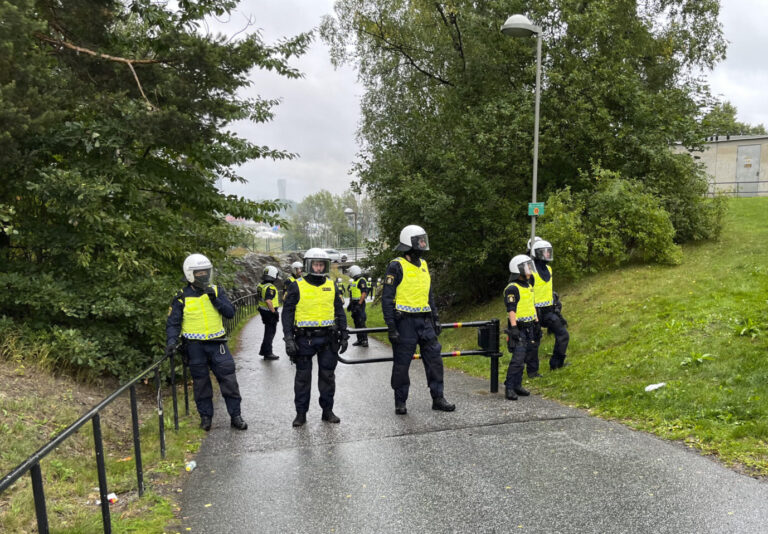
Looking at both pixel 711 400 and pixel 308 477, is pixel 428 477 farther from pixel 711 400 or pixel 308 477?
pixel 711 400

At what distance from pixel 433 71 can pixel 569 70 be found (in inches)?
252

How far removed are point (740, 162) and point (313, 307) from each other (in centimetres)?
3404

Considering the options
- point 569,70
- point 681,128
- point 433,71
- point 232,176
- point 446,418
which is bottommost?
point 446,418

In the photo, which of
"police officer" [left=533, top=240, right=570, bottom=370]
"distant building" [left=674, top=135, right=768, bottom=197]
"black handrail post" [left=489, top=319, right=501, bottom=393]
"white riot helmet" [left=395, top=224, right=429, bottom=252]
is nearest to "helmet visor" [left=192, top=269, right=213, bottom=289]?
"white riot helmet" [left=395, top=224, right=429, bottom=252]

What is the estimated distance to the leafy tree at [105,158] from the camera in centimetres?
689

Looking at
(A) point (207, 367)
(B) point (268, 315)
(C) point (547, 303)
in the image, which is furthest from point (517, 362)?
(B) point (268, 315)

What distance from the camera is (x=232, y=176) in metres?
9.94

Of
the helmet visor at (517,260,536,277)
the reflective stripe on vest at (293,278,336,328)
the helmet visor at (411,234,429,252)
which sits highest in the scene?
the helmet visor at (411,234,429,252)

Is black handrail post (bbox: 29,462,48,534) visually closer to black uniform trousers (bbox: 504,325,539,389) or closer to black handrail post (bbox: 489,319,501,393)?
black uniform trousers (bbox: 504,325,539,389)

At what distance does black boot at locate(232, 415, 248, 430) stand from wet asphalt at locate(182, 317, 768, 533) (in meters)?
0.10

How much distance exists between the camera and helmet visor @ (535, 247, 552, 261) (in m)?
8.14

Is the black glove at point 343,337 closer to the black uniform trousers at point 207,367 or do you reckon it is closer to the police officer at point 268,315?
the black uniform trousers at point 207,367

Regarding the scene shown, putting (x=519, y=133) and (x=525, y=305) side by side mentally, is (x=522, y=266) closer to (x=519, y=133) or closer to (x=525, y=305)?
(x=525, y=305)

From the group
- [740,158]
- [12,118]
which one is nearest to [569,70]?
[12,118]
